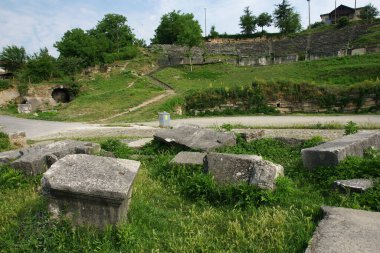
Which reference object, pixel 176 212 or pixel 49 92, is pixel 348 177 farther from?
pixel 49 92

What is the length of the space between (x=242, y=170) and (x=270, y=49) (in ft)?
163

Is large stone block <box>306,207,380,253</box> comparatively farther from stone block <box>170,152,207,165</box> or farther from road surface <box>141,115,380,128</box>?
road surface <box>141,115,380,128</box>

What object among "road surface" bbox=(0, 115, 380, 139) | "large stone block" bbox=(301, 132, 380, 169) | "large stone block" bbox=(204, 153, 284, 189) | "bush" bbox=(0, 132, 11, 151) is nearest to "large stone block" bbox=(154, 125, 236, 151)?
"large stone block" bbox=(204, 153, 284, 189)

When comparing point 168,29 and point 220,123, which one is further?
point 168,29

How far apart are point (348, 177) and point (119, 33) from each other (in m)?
59.9

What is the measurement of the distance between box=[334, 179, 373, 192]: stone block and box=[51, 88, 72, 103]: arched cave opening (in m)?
37.3

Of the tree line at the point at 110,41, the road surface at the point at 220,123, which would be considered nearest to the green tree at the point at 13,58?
the tree line at the point at 110,41

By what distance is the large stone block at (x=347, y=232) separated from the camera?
3096 mm

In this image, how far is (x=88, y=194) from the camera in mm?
3932

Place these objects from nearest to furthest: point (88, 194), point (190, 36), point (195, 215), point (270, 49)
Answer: point (88, 194) < point (195, 215) < point (190, 36) < point (270, 49)

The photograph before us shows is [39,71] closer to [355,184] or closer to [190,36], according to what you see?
[190,36]

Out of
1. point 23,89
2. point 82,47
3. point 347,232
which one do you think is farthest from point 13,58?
point 347,232

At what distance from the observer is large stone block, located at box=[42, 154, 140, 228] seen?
3.93m

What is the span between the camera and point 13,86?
1476 inches
